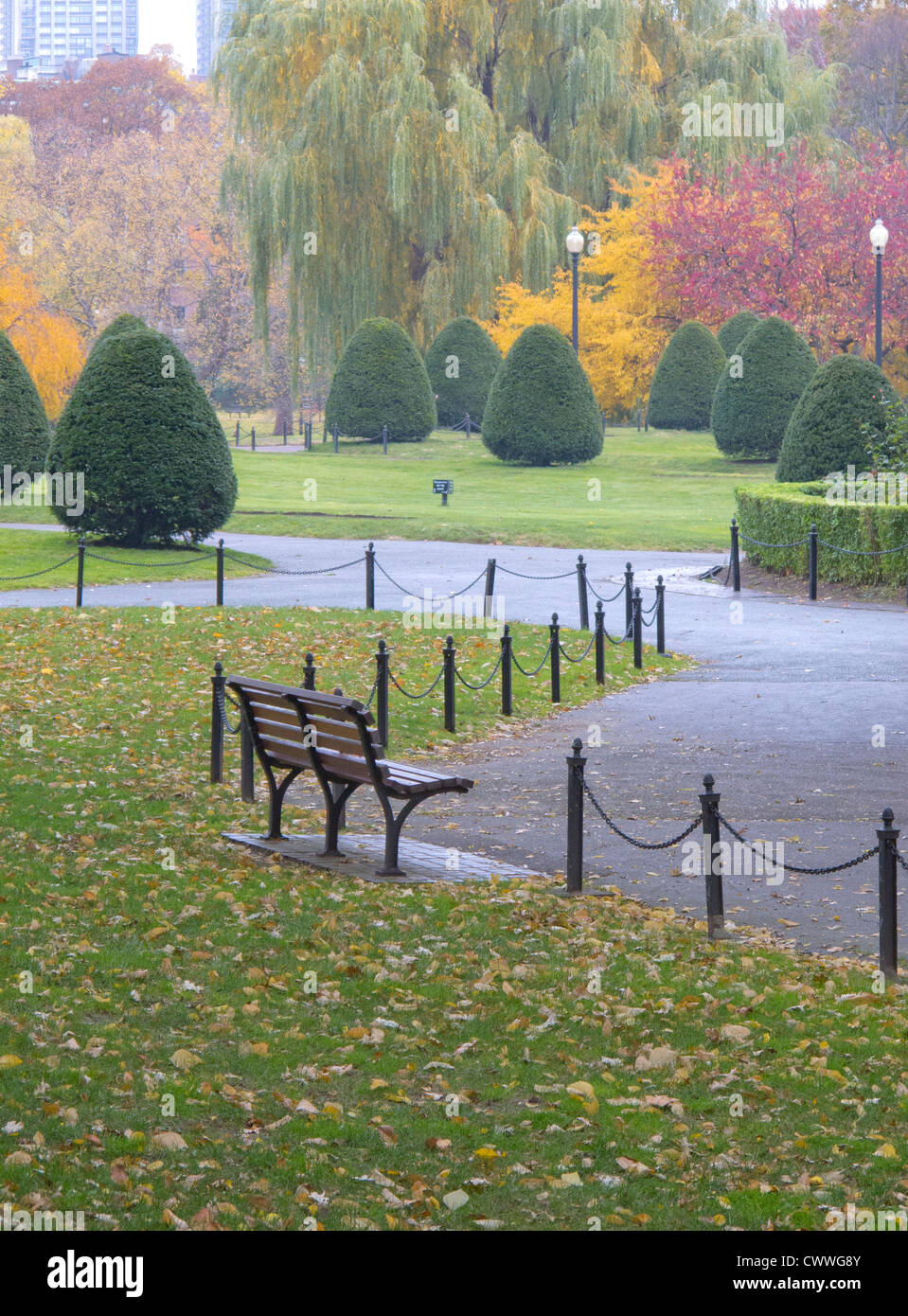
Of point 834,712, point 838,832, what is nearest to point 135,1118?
point 838,832

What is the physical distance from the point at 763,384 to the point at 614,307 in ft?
26.1


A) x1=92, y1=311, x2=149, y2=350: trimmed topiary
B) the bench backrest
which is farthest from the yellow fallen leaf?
x1=92, y1=311, x2=149, y2=350: trimmed topiary

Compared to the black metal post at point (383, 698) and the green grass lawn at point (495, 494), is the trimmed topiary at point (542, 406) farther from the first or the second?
the black metal post at point (383, 698)

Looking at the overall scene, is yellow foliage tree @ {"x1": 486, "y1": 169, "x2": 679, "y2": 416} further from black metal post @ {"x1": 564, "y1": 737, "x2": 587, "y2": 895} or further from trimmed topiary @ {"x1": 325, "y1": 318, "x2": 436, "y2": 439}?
black metal post @ {"x1": 564, "y1": 737, "x2": 587, "y2": 895}

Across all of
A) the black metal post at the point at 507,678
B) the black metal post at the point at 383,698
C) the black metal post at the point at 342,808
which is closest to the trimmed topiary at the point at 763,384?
the black metal post at the point at 507,678

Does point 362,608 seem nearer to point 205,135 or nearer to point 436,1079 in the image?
point 436,1079

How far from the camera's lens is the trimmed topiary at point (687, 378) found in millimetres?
42844

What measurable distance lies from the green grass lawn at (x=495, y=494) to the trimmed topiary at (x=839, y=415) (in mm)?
2148

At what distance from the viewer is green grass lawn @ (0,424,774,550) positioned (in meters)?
28.2

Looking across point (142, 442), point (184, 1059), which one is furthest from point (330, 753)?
point (142, 442)

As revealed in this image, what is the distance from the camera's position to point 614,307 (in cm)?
4516

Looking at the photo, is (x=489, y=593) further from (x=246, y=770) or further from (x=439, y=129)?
(x=439, y=129)

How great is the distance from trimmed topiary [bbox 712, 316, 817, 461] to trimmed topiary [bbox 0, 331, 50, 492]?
17.0 meters

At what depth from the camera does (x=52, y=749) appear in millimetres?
11219
